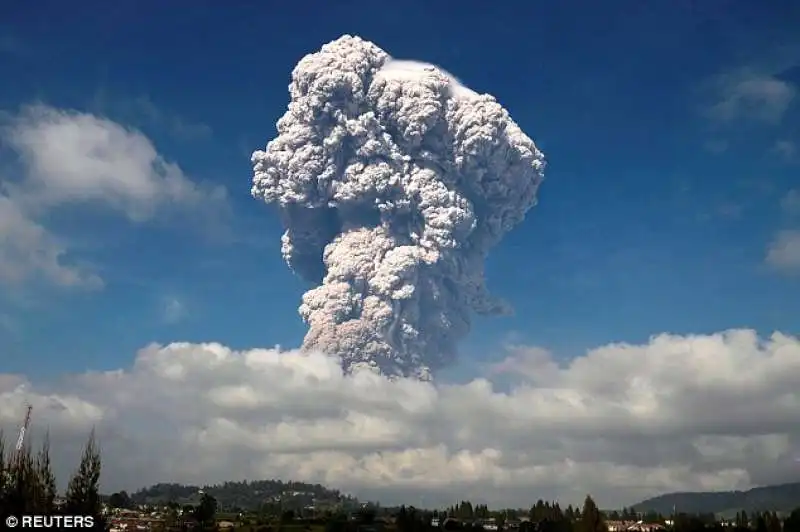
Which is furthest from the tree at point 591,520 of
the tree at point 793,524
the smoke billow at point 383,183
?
the smoke billow at point 383,183

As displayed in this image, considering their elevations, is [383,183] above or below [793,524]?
above

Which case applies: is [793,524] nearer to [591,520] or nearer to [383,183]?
[591,520]

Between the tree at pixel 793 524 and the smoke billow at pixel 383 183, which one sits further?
the smoke billow at pixel 383 183

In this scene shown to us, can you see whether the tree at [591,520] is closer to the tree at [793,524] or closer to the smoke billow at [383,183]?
the tree at [793,524]

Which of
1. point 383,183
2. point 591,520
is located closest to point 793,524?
point 591,520

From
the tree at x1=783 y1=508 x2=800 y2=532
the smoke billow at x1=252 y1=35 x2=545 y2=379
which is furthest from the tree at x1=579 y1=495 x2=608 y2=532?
the smoke billow at x1=252 y1=35 x2=545 y2=379

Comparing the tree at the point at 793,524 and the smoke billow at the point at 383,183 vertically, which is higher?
the smoke billow at the point at 383,183

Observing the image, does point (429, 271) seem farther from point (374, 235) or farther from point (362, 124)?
point (362, 124)
